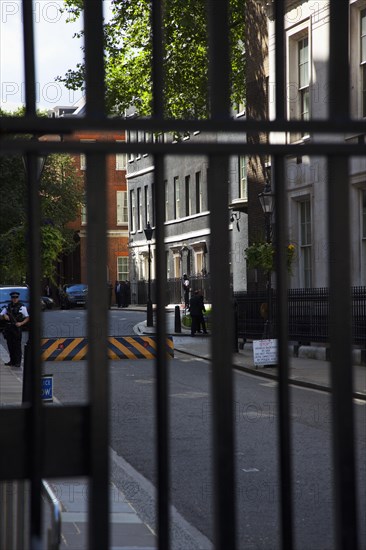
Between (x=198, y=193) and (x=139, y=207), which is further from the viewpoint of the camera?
(x=139, y=207)

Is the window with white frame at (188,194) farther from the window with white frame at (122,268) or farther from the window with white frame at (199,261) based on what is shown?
the window with white frame at (122,268)

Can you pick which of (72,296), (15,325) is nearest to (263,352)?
(15,325)

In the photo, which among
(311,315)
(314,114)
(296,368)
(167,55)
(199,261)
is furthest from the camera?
(199,261)

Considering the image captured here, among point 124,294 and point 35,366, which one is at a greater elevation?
point 35,366

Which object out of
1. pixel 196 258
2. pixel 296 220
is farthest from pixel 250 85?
pixel 196 258

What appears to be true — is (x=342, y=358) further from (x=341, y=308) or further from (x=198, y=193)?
(x=198, y=193)

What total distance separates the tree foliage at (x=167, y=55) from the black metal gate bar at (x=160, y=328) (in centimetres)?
3091

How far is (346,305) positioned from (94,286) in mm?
618

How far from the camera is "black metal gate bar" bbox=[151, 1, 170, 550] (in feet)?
7.63

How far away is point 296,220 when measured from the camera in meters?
26.2

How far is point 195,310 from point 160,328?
97.8ft

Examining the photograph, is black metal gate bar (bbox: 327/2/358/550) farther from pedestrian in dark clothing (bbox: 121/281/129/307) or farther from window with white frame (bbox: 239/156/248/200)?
pedestrian in dark clothing (bbox: 121/281/129/307)

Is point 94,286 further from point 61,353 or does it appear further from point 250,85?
point 250,85

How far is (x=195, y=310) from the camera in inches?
1266
